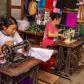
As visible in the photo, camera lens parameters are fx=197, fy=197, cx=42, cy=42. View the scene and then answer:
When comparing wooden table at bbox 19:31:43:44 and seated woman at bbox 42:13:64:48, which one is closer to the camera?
seated woman at bbox 42:13:64:48

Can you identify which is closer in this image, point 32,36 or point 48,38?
point 48,38

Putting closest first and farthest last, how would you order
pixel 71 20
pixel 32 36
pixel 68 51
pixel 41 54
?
pixel 41 54 → pixel 68 51 → pixel 71 20 → pixel 32 36

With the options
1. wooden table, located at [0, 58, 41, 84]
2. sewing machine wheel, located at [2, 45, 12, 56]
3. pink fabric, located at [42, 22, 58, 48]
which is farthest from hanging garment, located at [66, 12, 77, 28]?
sewing machine wheel, located at [2, 45, 12, 56]

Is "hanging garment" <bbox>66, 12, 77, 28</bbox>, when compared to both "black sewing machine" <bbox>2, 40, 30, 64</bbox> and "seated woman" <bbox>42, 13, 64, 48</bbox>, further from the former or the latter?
"black sewing machine" <bbox>2, 40, 30, 64</bbox>

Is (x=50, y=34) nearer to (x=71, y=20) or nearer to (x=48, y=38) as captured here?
(x=48, y=38)

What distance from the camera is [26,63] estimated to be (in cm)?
237

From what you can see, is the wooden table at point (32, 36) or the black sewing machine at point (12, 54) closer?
the black sewing machine at point (12, 54)

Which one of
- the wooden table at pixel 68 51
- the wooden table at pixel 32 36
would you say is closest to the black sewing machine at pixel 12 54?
the wooden table at pixel 68 51

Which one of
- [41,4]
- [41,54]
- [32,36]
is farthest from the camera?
[32,36]

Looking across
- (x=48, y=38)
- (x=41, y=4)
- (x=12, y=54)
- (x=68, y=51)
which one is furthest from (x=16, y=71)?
(x=41, y=4)

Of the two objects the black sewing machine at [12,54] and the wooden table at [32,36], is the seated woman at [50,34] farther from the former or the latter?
the black sewing machine at [12,54]

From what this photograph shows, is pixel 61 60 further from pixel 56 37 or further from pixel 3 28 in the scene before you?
pixel 3 28

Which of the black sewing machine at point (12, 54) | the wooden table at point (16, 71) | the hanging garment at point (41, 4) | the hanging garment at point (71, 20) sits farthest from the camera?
the hanging garment at point (41, 4)

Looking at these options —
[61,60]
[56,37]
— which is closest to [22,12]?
[56,37]
